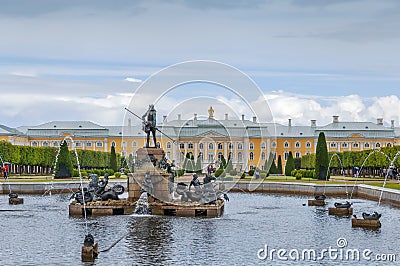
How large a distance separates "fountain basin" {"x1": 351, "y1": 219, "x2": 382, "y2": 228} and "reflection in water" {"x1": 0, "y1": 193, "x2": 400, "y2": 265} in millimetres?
Answer: 260

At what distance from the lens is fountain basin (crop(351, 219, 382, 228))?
69.2 feet

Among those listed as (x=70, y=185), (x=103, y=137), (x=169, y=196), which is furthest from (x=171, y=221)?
(x=103, y=137)

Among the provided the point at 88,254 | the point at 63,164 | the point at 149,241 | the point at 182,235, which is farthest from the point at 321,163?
the point at 88,254

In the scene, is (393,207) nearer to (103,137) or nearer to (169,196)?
(169,196)

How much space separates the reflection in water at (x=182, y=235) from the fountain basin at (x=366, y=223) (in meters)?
0.26

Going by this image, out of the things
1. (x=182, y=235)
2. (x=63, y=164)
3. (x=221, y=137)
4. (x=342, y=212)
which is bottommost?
(x=182, y=235)

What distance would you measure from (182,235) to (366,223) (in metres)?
5.85

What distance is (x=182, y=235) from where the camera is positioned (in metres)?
19.5

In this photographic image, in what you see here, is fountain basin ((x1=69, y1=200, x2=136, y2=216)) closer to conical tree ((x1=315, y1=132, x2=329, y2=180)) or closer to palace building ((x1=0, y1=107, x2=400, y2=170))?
conical tree ((x1=315, y1=132, x2=329, y2=180))

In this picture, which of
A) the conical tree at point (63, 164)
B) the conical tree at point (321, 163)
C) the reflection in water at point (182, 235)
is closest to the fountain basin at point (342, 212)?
the reflection in water at point (182, 235)

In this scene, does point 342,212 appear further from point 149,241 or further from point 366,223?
point 149,241

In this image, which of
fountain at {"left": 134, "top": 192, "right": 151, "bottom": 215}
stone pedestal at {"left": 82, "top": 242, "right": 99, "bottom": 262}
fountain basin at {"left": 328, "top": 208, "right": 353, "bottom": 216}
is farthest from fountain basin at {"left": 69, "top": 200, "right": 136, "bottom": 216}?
stone pedestal at {"left": 82, "top": 242, "right": 99, "bottom": 262}

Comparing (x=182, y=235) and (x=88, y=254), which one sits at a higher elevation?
(x=182, y=235)

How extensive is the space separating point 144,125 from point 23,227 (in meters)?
8.21
